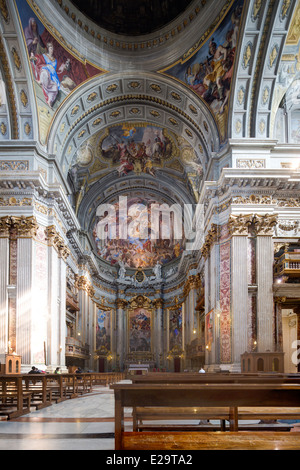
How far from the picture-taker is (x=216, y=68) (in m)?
19.5

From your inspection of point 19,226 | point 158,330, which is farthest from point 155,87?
point 158,330

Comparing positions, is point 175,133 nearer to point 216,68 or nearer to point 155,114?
point 155,114

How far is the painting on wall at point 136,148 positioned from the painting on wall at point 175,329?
38.6ft

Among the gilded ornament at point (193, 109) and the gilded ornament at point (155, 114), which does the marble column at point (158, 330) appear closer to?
the gilded ornament at point (155, 114)

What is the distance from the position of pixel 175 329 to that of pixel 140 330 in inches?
115

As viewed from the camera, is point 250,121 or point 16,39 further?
point 250,121

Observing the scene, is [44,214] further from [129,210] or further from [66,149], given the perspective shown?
[129,210]

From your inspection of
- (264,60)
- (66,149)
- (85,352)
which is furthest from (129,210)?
(264,60)

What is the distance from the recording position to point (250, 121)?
19.0m

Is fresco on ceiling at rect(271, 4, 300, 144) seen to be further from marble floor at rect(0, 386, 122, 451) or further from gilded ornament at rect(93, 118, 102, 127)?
marble floor at rect(0, 386, 122, 451)

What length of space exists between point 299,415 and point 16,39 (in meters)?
16.3

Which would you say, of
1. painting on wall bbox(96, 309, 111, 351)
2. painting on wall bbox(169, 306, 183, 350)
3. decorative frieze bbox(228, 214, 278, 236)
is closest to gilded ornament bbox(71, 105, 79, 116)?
decorative frieze bbox(228, 214, 278, 236)

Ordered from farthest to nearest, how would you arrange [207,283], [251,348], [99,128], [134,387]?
[99,128], [207,283], [251,348], [134,387]

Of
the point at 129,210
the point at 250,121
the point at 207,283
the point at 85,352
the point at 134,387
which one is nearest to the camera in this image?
the point at 134,387
